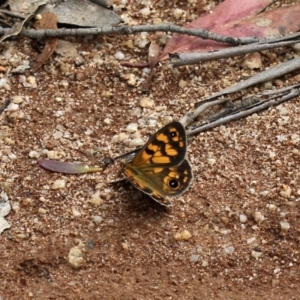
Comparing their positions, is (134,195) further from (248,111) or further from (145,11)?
(145,11)

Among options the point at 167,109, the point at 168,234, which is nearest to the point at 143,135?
the point at 167,109

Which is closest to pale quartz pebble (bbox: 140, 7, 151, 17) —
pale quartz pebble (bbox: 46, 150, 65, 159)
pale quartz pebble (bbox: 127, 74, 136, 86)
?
pale quartz pebble (bbox: 127, 74, 136, 86)

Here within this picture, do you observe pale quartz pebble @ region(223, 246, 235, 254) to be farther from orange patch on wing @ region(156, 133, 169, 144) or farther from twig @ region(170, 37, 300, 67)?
twig @ region(170, 37, 300, 67)

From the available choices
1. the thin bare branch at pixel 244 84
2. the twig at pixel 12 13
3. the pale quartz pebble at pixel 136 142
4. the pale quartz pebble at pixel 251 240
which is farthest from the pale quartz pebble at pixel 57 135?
the pale quartz pebble at pixel 251 240

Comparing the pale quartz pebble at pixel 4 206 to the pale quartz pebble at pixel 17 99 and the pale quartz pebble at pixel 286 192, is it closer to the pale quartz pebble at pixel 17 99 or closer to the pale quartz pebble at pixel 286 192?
the pale quartz pebble at pixel 17 99

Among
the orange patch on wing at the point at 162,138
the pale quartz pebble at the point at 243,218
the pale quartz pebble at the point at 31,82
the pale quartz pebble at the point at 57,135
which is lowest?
the pale quartz pebble at the point at 243,218

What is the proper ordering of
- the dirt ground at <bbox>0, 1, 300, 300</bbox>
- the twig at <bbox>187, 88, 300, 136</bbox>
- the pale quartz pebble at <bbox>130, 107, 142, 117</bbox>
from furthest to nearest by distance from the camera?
the pale quartz pebble at <bbox>130, 107, 142, 117</bbox>, the twig at <bbox>187, 88, 300, 136</bbox>, the dirt ground at <bbox>0, 1, 300, 300</bbox>

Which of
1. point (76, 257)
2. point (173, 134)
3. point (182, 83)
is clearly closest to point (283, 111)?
point (182, 83)

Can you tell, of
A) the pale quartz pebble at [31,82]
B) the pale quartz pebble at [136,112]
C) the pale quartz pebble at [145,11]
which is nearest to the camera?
the pale quartz pebble at [136,112]
